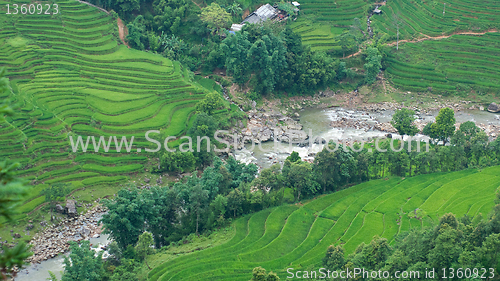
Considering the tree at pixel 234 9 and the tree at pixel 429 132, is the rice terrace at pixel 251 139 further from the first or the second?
the tree at pixel 234 9

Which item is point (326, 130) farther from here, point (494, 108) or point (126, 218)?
point (126, 218)

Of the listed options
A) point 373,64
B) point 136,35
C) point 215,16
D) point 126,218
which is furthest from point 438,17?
point 126,218

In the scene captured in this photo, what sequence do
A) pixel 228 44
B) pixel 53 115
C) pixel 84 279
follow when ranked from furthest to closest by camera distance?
pixel 228 44 → pixel 53 115 → pixel 84 279

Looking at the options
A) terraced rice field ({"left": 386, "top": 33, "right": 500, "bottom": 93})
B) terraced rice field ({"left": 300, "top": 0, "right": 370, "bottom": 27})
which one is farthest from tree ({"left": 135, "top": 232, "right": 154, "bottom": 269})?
terraced rice field ({"left": 300, "top": 0, "right": 370, "bottom": 27})

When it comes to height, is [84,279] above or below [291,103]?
below

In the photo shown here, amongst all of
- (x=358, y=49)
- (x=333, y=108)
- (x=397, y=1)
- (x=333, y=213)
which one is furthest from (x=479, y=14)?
(x=333, y=213)

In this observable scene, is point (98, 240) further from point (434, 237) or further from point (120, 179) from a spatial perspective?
point (434, 237)
